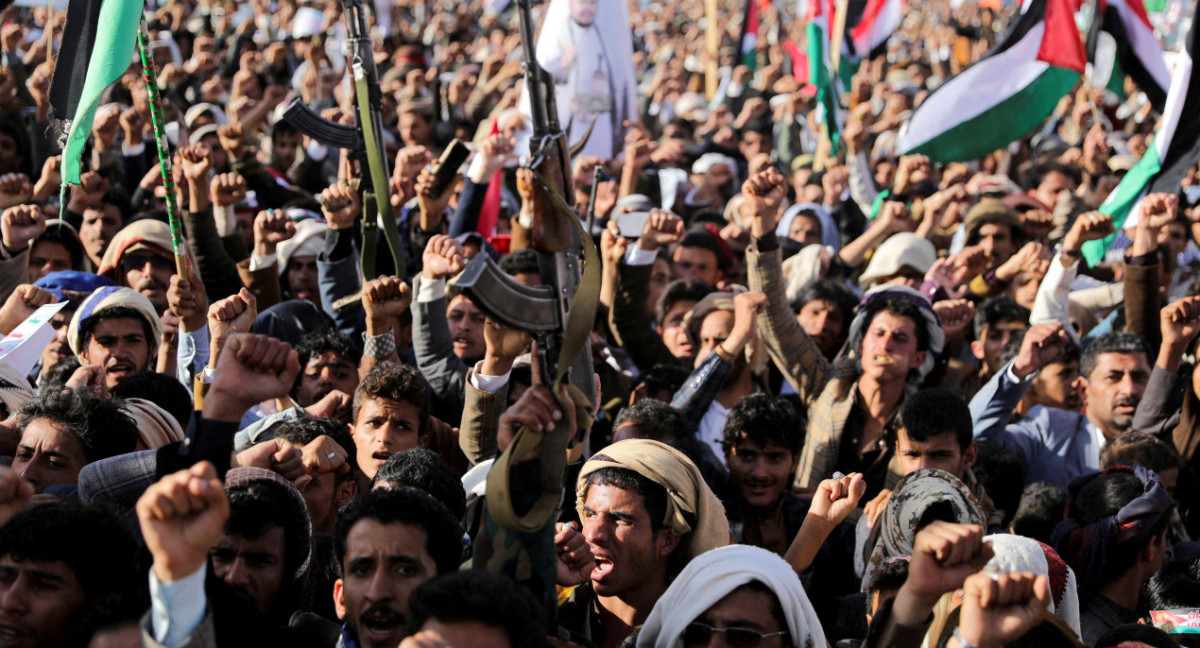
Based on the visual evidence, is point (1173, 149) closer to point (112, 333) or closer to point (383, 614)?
point (112, 333)

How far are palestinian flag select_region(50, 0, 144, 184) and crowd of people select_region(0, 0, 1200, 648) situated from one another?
16 cm

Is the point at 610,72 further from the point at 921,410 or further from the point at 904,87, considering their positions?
the point at 904,87

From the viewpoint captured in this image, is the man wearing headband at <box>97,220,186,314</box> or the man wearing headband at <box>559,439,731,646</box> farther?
the man wearing headband at <box>97,220,186,314</box>

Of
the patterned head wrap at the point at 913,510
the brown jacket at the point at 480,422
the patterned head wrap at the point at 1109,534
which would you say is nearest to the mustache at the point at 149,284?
the brown jacket at the point at 480,422

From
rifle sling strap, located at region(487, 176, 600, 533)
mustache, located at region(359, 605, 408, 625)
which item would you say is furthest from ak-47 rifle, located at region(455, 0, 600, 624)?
mustache, located at region(359, 605, 408, 625)

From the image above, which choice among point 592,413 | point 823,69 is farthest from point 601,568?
point 823,69

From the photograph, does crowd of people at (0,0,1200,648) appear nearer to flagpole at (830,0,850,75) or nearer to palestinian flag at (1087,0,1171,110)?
palestinian flag at (1087,0,1171,110)

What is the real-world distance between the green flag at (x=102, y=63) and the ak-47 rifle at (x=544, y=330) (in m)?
1.70

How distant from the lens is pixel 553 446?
9.46 ft

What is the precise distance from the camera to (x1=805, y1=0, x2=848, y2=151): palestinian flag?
9617 millimetres

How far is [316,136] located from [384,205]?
3.17ft

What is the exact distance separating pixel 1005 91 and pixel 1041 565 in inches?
193

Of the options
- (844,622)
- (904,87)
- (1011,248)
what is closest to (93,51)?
(844,622)

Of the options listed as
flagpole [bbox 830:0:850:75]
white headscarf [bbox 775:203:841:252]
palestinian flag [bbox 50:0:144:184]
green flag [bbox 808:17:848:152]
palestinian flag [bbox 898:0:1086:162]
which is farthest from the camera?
flagpole [bbox 830:0:850:75]
